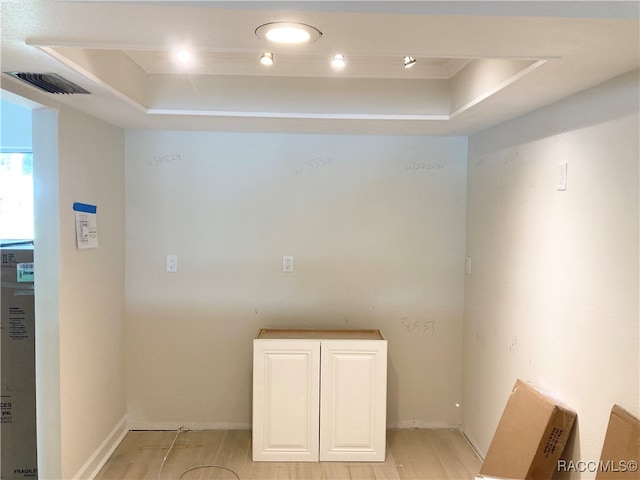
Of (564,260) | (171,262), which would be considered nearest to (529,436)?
(564,260)

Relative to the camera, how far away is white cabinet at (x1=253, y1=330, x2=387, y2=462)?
9.21 ft

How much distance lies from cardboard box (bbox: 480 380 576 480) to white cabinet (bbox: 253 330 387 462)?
0.77 m

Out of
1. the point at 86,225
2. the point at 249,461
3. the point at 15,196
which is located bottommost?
the point at 249,461

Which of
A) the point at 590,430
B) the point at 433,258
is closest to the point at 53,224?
the point at 433,258

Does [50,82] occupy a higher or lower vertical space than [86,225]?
higher

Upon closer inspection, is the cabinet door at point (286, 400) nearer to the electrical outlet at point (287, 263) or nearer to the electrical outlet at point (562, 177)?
the electrical outlet at point (287, 263)

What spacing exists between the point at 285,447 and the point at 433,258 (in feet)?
5.25

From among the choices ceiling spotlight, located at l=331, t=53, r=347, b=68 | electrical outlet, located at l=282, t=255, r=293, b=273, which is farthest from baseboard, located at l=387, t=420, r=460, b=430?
ceiling spotlight, located at l=331, t=53, r=347, b=68

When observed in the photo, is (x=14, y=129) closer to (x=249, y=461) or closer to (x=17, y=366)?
(x=17, y=366)

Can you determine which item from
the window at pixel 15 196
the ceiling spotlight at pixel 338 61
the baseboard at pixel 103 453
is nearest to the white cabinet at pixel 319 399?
the baseboard at pixel 103 453

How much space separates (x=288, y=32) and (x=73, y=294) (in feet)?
6.06

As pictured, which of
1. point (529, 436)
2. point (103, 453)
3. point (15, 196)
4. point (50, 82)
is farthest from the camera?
point (15, 196)

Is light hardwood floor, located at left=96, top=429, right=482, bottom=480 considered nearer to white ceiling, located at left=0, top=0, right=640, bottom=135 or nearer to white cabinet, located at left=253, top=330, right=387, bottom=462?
white cabinet, located at left=253, top=330, right=387, bottom=462

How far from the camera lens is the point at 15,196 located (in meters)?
3.14
